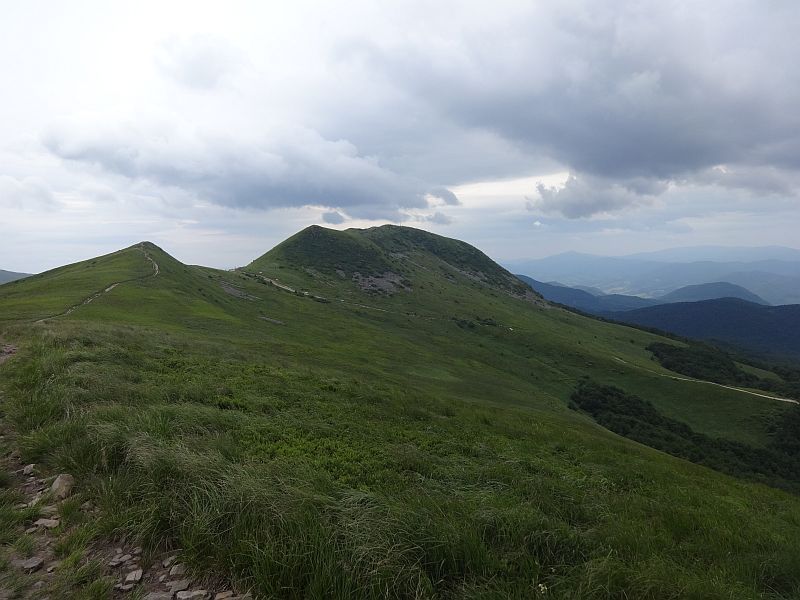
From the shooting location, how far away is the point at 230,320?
5806 centimetres

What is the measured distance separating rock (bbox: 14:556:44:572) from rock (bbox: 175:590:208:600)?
7.66 feet

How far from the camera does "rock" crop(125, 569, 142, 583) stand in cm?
605

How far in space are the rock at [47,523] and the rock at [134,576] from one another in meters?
2.17

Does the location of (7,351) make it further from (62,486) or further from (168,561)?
(168,561)

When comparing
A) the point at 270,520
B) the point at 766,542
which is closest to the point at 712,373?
the point at 766,542

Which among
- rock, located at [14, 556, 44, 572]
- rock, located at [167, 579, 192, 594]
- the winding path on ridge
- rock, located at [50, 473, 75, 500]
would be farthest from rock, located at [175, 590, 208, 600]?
the winding path on ridge

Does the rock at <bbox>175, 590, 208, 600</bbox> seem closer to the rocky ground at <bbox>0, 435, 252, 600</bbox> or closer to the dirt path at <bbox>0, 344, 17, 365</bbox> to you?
the rocky ground at <bbox>0, 435, 252, 600</bbox>

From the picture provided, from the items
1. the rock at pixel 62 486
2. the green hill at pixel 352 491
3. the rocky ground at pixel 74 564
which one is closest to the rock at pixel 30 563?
the rocky ground at pixel 74 564

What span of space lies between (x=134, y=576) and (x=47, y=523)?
8.05 feet

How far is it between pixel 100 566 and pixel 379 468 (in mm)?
7188

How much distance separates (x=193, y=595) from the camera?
5844 millimetres

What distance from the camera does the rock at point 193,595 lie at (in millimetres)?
5785

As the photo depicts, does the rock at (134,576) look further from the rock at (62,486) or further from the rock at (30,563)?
the rock at (62,486)

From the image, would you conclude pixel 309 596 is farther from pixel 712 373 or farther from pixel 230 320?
pixel 712 373
